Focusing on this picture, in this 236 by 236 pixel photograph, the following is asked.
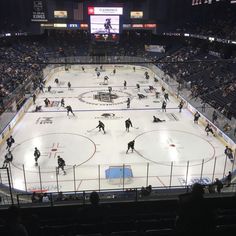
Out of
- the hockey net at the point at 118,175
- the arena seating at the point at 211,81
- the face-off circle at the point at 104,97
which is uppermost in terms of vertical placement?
the arena seating at the point at 211,81

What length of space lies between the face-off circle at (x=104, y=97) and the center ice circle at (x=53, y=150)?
8.68 metres

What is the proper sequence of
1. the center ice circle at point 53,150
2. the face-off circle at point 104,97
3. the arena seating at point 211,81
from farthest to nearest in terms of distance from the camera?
the face-off circle at point 104,97, the arena seating at point 211,81, the center ice circle at point 53,150

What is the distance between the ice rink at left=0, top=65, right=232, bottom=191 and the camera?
13.6m

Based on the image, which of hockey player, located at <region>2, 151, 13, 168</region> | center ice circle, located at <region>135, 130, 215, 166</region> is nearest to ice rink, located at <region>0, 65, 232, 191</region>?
center ice circle, located at <region>135, 130, 215, 166</region>

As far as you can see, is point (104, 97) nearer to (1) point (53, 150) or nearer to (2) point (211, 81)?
(2) point (211, 81)

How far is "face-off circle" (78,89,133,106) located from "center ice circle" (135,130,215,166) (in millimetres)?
8520

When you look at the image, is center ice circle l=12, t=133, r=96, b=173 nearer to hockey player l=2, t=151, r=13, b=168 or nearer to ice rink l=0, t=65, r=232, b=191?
ice rink l=0, t=65, r=232, b=191

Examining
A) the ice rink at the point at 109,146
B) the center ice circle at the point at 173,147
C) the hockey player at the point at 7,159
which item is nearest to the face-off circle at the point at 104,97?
the ice rink at the point at 109,146

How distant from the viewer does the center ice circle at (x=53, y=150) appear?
592 inches

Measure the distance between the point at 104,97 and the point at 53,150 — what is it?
13.2 metres

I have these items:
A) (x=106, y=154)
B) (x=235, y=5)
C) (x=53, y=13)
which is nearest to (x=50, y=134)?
(x=106, y=154)

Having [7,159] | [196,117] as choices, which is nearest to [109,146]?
[7,159]

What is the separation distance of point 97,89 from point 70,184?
65.9ft

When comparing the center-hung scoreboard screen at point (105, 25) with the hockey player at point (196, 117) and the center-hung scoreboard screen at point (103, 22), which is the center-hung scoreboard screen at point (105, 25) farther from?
the hockey player at point (196, 117)
